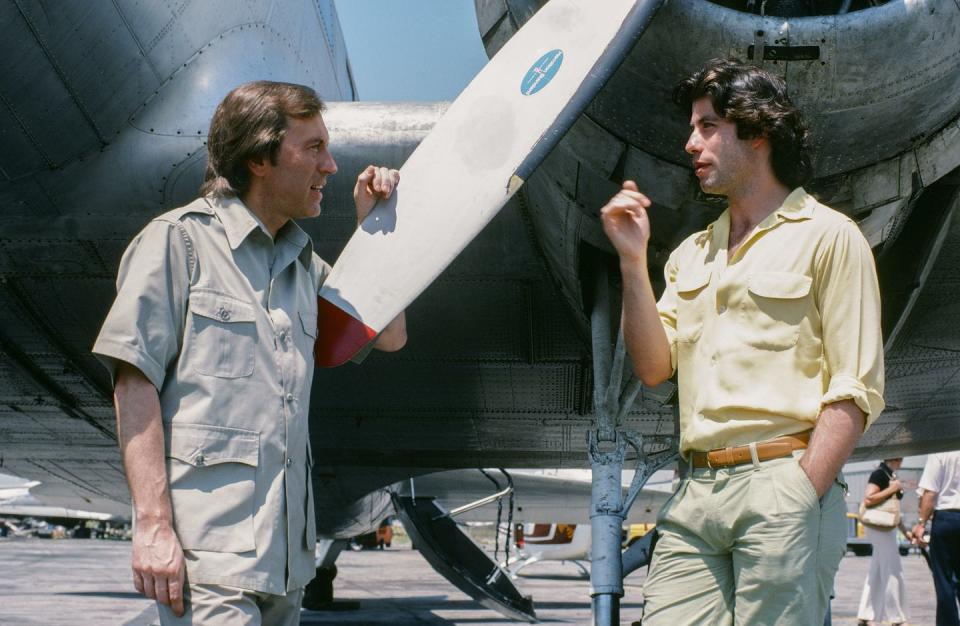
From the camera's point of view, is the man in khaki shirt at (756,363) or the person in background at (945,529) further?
the person in background at (945,529)

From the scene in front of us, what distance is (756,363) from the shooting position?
85.3 inches

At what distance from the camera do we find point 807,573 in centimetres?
207

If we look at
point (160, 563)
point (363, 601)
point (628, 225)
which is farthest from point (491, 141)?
point (363, 601)

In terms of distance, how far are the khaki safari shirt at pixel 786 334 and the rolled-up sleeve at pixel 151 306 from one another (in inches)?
42.8

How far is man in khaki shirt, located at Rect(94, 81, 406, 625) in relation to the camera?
200cm

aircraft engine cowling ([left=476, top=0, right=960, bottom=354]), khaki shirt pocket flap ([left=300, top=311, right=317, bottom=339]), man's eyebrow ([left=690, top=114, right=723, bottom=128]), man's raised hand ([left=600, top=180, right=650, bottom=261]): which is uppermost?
aircraft engine cowling ([left=476, top=0, right=960, bottom=354])

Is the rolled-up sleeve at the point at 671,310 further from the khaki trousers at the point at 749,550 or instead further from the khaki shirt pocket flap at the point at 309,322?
the khaki shirt pocket flap at the point at 309,322

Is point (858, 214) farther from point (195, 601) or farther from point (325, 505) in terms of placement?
point (325, 505)

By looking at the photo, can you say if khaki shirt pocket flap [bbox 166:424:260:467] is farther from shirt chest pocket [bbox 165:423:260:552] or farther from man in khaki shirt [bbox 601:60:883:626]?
man in khaki shirt [bbox 601:60:883:626]

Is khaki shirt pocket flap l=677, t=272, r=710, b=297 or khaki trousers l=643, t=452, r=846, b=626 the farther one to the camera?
khaki shirt pocket flap l=677, t=272, r=710, b=297

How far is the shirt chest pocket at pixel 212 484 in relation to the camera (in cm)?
202

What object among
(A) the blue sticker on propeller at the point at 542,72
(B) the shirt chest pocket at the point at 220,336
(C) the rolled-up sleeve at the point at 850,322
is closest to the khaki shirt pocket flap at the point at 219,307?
(B) the shirt chest pocket at the point at 220,336

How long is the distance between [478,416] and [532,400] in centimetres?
55

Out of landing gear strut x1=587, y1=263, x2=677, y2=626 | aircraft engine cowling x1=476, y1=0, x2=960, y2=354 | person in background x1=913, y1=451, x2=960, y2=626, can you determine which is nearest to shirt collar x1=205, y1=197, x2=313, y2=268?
aircraft engine cowling x1=476, y1=0, x2=960, y2=354
